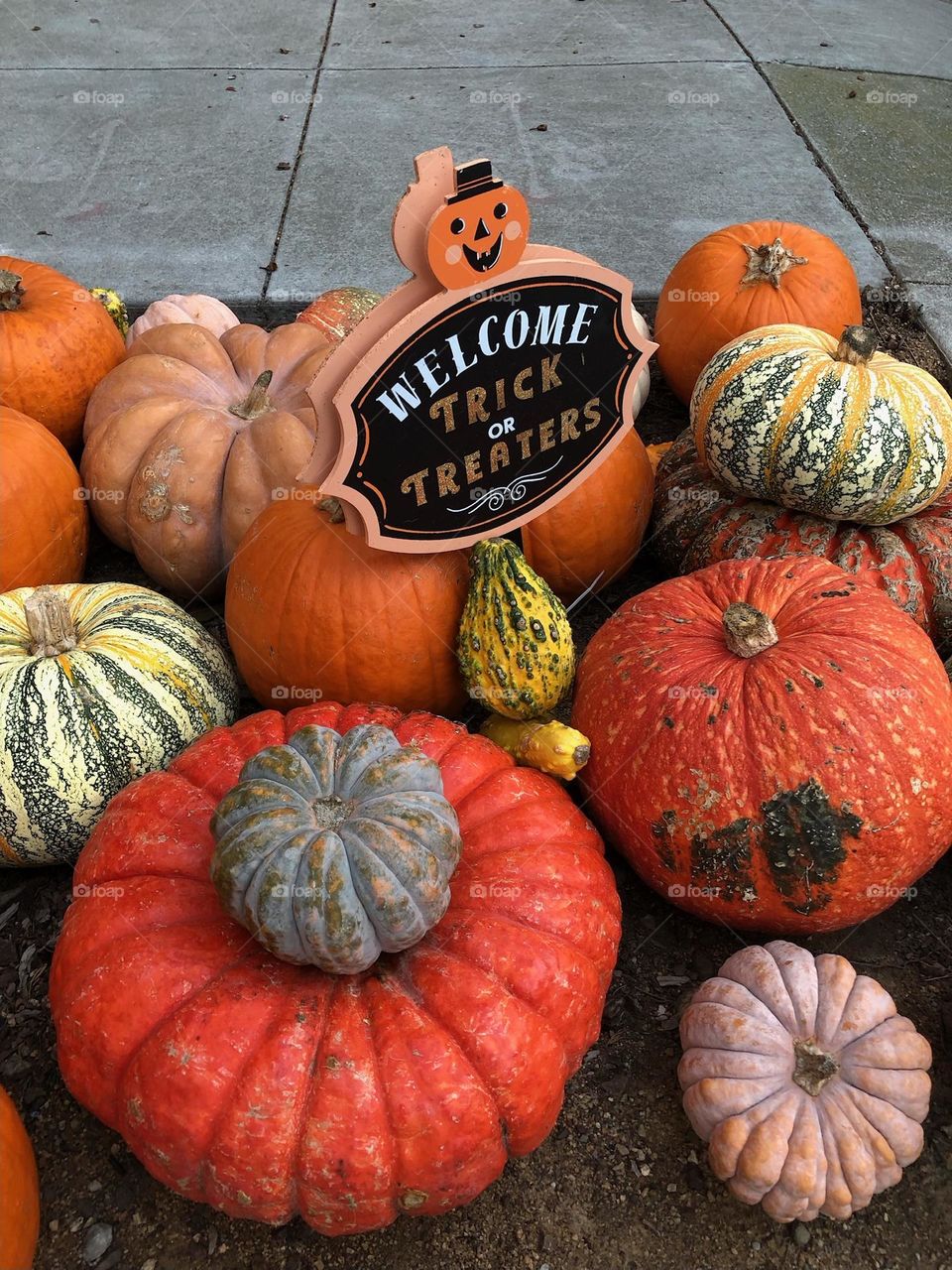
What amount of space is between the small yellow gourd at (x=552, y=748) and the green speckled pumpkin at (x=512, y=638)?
0.07 m

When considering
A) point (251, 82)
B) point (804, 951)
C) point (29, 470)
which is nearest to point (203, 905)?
point (804, 951)

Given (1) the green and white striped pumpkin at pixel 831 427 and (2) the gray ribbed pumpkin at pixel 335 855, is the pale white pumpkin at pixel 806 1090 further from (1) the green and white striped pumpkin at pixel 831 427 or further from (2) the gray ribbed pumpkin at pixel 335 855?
(1) the green and white striped pumpkin at pixel 831 427

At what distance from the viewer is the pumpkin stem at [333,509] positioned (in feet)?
8.10

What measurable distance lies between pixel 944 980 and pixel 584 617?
4.72 ft

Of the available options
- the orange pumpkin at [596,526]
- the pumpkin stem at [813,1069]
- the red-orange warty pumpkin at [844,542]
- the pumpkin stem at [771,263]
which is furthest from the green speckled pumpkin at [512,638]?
the pumpkin stem at [771,263]

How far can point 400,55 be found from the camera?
6.97 m

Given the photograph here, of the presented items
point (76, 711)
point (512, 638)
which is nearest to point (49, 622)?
point (76, 711)

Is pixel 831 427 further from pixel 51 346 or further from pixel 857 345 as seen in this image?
pixel 51 346

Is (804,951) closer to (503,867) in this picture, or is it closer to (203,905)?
(503,867)

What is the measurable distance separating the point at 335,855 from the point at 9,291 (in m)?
2.55

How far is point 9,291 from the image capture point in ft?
11.0

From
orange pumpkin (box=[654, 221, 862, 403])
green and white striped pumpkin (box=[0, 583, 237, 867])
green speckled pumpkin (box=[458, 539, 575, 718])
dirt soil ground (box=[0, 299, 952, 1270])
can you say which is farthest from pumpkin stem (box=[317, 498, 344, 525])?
orange pumpkin (box=[654, 221, 862, 403])

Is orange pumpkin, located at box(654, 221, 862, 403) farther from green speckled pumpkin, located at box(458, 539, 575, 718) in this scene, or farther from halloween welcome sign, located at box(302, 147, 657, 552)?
green speckled pumpkin, located at box(458, 539, 575, 718)

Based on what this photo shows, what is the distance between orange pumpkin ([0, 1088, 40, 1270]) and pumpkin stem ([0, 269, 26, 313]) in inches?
97.9
